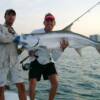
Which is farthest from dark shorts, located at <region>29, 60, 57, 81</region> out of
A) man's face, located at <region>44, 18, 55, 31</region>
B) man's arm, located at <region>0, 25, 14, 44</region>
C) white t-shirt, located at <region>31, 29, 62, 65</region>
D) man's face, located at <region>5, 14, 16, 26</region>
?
man's face, located at <region>5, 14, 16, 26</region>

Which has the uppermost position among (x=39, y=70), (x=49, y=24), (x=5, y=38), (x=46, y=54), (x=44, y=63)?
(x=49, y=24)

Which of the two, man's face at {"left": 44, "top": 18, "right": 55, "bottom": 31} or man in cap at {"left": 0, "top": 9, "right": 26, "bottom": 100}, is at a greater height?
man's face at {"left": 44, "top": 18, "right": 55, "bottom": 31}

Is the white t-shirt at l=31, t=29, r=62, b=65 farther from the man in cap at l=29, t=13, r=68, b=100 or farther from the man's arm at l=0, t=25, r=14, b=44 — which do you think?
the man's arm at l=0, t=25, r=14, b=44

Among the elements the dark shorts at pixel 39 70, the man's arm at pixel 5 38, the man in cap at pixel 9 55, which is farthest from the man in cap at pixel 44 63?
the man's arm at pixel 5 38

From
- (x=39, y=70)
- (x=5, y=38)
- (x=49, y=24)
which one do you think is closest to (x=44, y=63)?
(x=39, y=70)

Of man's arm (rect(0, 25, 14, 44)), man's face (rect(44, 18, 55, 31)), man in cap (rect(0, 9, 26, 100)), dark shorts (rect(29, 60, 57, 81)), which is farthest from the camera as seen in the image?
dark shorts (rect(29, 60, 57, 81))

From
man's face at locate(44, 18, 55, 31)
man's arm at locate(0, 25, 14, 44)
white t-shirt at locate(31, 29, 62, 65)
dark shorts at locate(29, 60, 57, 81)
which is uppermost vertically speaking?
man's face at locate(44, 18, 55, 31)

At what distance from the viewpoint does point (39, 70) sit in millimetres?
6867

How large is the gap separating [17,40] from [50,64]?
108 centimetres

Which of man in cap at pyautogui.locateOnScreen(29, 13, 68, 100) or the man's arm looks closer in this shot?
the man's arm

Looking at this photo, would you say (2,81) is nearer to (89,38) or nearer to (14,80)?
(14,80)

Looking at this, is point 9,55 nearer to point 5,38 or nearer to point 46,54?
point 5,38

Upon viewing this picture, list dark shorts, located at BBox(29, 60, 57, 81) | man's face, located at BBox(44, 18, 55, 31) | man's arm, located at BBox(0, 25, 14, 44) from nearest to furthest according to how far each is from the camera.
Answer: man's arm, located at BBox(0, 25, 14, 44) < man's face, located at BBox(44, 18, 55, 31) < dark shorts, located at BBox(29, 60, 57, 81)

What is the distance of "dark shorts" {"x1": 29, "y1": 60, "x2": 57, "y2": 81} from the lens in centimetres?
681
